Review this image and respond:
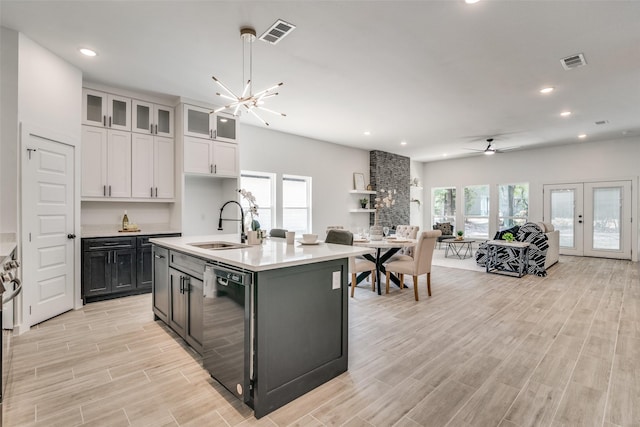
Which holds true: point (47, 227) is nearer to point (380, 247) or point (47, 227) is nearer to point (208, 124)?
point (208, 124)

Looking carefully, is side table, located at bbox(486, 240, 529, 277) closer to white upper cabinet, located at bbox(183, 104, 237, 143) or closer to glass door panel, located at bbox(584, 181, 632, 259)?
glass door panel, located at bbox(584, 181, 632, 259)

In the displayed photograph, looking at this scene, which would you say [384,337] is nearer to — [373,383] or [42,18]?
[373,383]

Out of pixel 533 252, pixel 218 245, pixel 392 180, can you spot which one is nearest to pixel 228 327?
pixel 218 245

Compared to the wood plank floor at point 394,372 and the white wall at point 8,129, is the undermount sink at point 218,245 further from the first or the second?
the white wall at point 8,129

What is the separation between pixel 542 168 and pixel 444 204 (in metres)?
2.93

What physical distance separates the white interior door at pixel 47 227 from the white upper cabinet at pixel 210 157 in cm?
143

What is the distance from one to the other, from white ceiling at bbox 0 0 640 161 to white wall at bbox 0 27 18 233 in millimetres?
238

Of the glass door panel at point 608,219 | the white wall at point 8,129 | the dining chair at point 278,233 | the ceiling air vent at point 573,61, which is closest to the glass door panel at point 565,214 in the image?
the glass door panel at point 608,219

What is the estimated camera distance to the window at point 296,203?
22.8 feet

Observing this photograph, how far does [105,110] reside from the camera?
4.26m

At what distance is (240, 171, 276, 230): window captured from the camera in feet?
21.0

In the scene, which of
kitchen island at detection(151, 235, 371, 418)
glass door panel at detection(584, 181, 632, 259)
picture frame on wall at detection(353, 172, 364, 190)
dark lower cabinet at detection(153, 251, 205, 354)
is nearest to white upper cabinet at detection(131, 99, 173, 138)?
dark lower cabinet at detection(153, 251, 205, 354)

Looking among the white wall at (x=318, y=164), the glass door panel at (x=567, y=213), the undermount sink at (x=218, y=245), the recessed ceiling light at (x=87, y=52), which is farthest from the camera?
the glass door panel at (x=567, y=213)

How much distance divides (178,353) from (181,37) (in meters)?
2.95
